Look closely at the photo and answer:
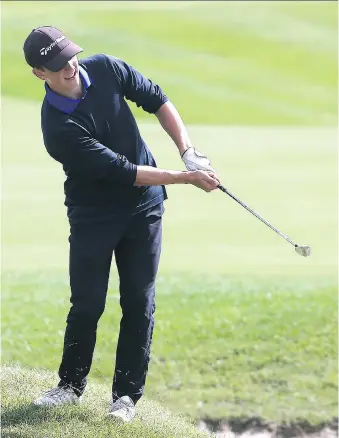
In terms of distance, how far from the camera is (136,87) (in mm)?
6016

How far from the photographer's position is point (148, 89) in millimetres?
6074

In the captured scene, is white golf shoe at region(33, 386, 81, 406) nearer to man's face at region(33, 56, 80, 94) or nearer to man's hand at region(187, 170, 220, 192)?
man's hand at region(187, 170, 220, 192)

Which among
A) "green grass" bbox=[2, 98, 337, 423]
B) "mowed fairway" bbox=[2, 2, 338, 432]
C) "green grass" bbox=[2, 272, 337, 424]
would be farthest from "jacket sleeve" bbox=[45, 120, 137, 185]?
"green grass" bbox=[2, 272, 337, 424]

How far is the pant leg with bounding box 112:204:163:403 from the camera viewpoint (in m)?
6.07

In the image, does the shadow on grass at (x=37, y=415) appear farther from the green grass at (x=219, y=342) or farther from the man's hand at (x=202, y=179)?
the green grass at (x=219, y=342)

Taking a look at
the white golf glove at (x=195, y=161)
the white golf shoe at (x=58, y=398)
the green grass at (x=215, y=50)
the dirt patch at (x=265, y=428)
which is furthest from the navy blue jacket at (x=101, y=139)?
the green grass at (x=215, y=50)

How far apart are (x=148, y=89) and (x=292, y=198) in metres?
7.28

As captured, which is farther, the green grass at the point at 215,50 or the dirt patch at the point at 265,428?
the green grass at the point at 215,50

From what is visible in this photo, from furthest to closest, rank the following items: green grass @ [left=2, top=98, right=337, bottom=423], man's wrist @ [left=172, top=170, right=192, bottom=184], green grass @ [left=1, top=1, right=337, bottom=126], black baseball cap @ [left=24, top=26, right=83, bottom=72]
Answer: green grass @ [left=1, top=1, right=337, bottom=126]
green grass @ [left=2, top=98, right=337, bottom=423]
man's wrist @ [left=172, top=170, right=192, bottom=184]
black baseball cap @ [left=24, top=26, right=83, bottom=72]

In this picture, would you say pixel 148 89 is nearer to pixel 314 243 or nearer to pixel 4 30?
pixel 314 243

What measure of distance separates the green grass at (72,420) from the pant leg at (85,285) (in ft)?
0.88

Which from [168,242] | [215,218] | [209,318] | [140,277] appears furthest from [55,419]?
[215,218]

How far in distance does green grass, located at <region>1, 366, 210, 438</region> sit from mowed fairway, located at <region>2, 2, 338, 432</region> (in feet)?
2.03

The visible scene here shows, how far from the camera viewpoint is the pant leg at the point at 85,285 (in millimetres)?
5953
